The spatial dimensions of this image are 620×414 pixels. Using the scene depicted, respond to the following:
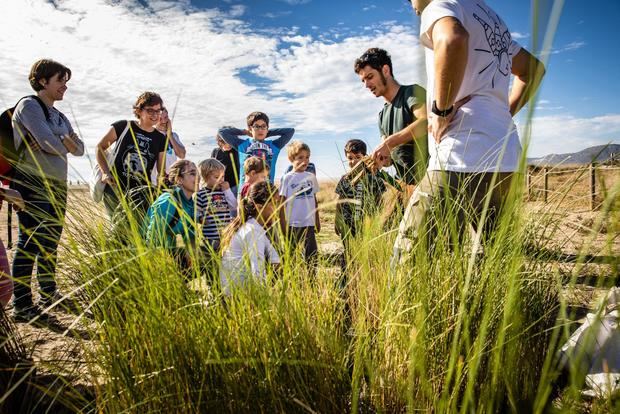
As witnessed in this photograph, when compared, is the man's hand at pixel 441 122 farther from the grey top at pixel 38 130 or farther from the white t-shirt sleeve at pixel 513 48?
the grey top at pixel 38 130

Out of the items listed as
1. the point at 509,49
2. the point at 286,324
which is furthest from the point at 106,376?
the point at 509,49

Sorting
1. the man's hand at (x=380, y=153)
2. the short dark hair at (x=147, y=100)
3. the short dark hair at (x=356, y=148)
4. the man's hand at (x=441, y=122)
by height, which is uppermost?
the short dark hair at (x=147, y=100)

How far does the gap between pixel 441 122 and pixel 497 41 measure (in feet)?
1.61

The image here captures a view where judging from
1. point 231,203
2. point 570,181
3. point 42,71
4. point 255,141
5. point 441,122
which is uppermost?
point 42,71

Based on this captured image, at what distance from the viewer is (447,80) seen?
158 cm

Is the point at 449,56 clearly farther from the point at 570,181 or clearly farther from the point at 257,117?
the point at 257,117

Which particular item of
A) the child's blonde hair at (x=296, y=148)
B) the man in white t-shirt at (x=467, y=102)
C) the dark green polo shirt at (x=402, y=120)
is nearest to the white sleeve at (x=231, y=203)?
the child's blonde hair at (x=296, y=148)

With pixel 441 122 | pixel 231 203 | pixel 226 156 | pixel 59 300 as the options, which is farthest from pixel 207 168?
pixel 59 300

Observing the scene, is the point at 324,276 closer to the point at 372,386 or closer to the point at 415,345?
the point at 372,386

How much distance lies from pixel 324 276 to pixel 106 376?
3.34 feet

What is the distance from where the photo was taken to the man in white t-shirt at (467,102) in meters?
1.56

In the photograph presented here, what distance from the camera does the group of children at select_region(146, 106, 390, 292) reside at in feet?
5.58

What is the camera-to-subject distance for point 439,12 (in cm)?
162

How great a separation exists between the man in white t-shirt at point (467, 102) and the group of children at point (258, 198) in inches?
14.0
